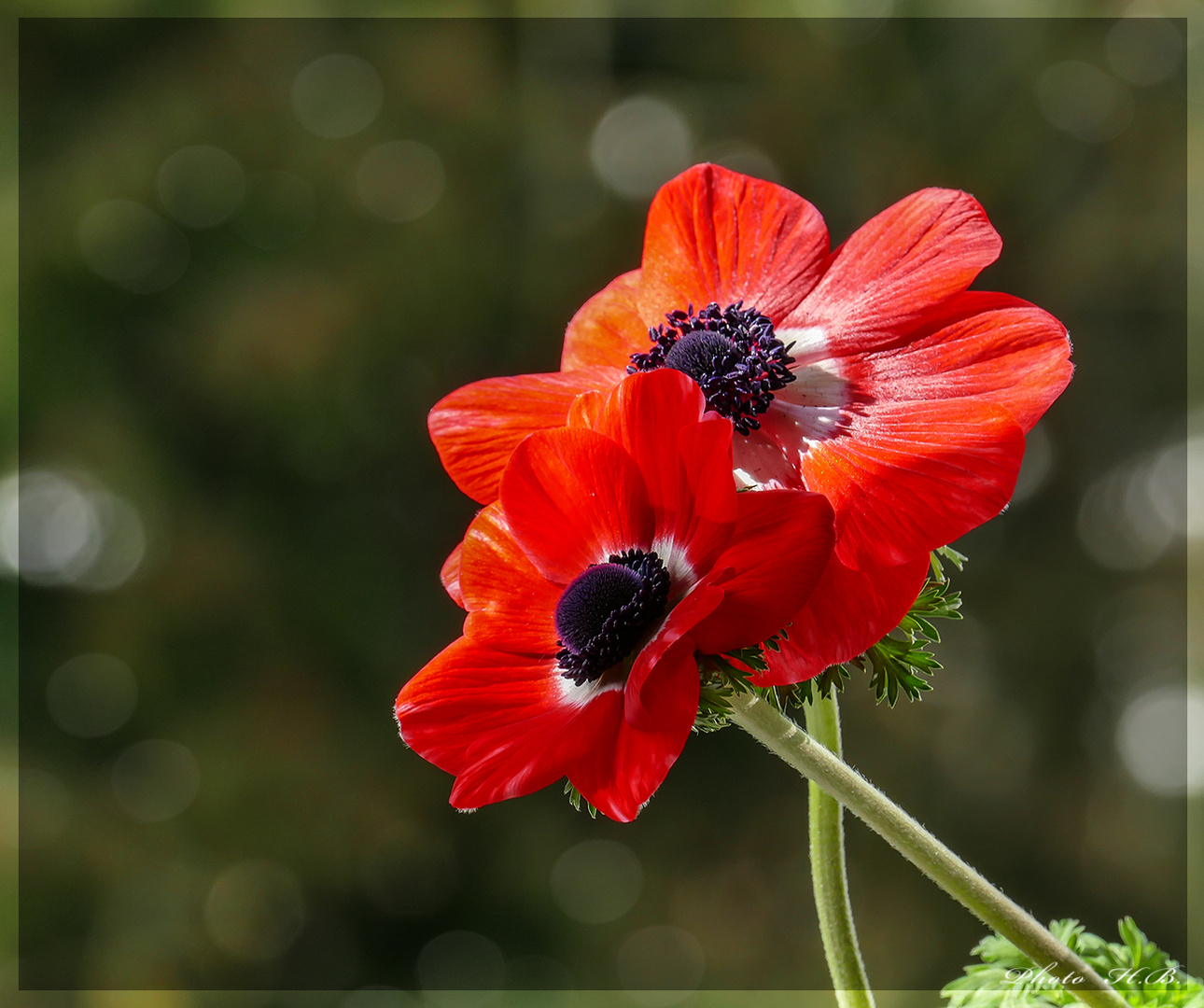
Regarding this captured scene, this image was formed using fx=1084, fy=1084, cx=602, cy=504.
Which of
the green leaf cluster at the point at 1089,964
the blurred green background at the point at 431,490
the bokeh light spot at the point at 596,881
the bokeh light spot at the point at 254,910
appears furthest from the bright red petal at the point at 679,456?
the bokeh light spot at the point at 254,910

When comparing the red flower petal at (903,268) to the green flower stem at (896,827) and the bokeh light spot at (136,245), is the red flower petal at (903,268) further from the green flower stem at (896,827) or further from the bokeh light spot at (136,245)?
the bokeh light spot at (136,245)

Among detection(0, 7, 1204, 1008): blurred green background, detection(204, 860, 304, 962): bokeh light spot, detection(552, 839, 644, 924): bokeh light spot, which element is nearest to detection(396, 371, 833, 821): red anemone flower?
detection(0, 7, 1204, 1008): blurred green background

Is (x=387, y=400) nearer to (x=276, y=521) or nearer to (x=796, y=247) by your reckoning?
(x=276, y=521)

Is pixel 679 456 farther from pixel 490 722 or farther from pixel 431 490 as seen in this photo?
pixel 431 490

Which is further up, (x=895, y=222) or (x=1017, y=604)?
(x=895, y=222)

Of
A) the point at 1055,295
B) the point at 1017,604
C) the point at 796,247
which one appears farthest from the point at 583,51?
the point at 796,247

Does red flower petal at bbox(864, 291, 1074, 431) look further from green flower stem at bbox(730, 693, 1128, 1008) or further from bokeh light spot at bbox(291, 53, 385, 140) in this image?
bokeh light spot at bbox(291, 53, 385, 140)
